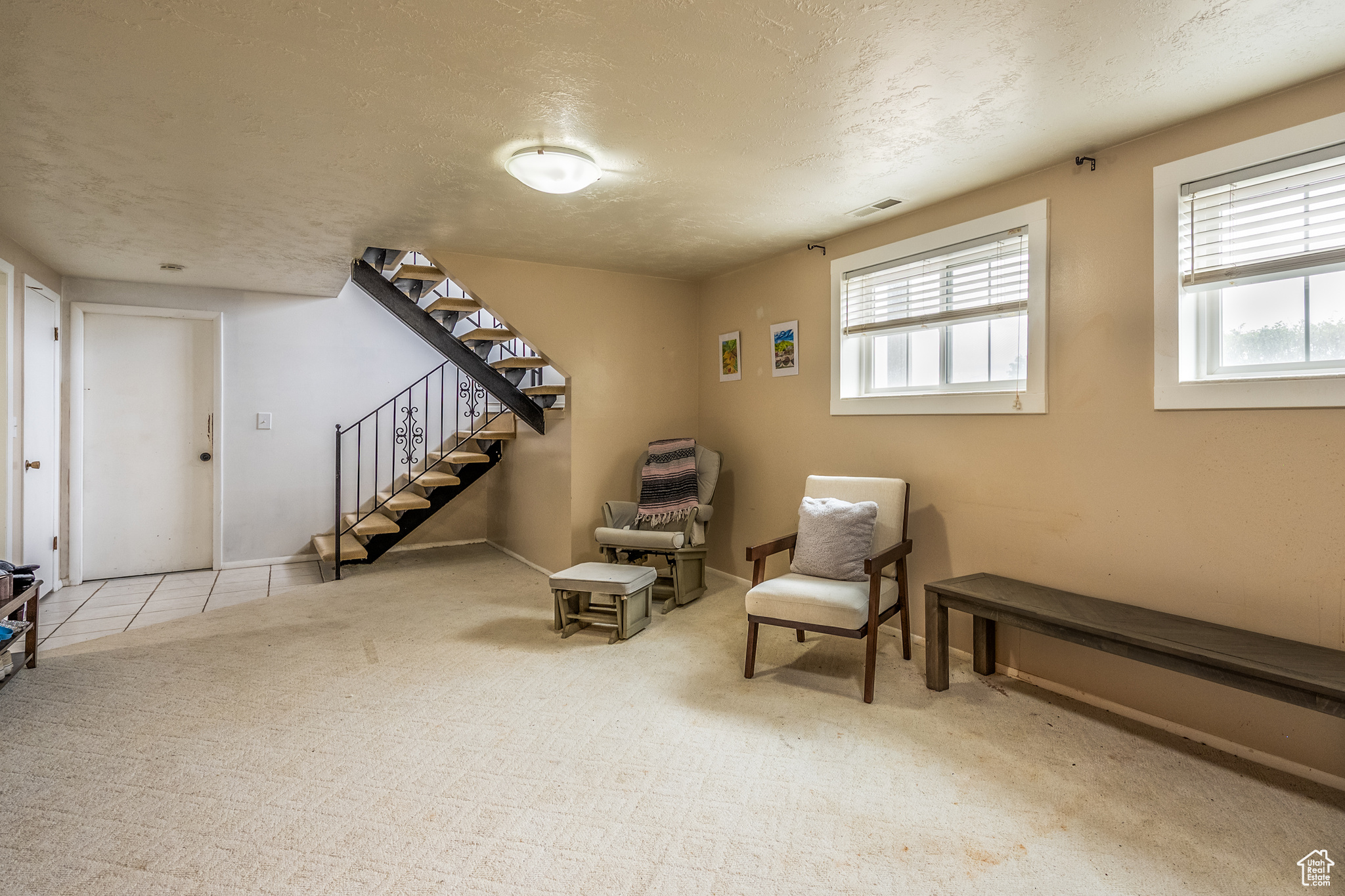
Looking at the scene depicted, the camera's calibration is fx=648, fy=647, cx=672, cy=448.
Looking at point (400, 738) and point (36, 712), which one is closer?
point (400, 738)

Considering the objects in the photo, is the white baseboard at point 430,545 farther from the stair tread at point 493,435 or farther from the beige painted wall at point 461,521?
the stair tread at point 493,435

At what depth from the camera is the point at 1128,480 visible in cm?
262

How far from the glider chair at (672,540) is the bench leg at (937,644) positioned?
166 centimetres

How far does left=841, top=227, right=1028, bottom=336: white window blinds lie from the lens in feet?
10.1

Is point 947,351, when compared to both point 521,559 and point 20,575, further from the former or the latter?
point 20,575

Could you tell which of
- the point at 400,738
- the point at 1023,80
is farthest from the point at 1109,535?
the point at 400,738

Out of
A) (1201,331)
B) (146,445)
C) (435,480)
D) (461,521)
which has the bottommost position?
(461,521)

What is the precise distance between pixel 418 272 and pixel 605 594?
2.69 metres

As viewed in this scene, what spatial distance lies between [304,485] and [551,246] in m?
3.21

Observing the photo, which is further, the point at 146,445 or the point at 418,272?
the point at 146,445

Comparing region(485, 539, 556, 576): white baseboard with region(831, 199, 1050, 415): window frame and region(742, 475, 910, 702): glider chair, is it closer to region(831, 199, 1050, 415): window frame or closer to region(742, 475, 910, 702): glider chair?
region(742, 475, 910, 702): glider chair

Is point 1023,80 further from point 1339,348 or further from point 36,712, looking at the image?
point 36,712

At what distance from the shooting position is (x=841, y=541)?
10.4 feet

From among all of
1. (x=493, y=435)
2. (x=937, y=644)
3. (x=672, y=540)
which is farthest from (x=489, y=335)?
(x=937, y=644)
